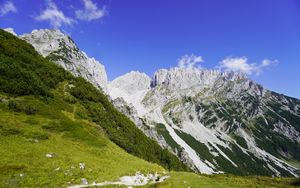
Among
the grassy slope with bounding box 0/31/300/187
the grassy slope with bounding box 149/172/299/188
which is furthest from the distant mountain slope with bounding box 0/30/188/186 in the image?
the grassy slope with bounding box 149/172/299/188

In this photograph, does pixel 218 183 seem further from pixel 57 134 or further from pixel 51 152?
pixel 57 134

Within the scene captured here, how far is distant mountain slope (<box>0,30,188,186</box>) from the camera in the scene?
55.1 meters

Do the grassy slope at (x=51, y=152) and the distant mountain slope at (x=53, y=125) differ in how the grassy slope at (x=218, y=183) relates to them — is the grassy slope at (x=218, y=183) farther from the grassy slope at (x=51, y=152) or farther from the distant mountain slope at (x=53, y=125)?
the distant mountain slope at (x=53, y=125)

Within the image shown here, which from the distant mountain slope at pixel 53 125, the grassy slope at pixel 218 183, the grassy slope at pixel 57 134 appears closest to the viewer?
the grassy slope at pixel 218 183

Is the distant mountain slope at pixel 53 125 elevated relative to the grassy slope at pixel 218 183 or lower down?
elevated

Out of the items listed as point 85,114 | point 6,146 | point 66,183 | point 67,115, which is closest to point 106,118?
point 85,114

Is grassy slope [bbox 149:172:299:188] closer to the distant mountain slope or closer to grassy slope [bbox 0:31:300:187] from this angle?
grassy slope [bbox 0:31:300:187]

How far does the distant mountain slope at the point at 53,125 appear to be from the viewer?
55.1 m

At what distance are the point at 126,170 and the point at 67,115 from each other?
137 ft

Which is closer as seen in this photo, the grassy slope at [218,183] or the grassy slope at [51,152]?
the grassy slope at [218,183]

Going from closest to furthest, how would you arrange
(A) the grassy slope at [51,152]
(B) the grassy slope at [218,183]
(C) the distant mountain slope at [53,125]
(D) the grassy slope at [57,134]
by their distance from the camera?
(B) the grassy slope at [218,183], (A) the grassy slope at [51,152], (D) the grassy slope at [57,134], (C) the distant mountain slope at [53,125]

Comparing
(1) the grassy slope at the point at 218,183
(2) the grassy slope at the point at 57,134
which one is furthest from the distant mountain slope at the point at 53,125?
(1) the grassy slope at the point at 218,183

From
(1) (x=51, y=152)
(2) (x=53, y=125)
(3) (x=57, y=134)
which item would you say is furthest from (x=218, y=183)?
(2) (x=53, y=125)

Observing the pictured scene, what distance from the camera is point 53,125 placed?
76750mm
